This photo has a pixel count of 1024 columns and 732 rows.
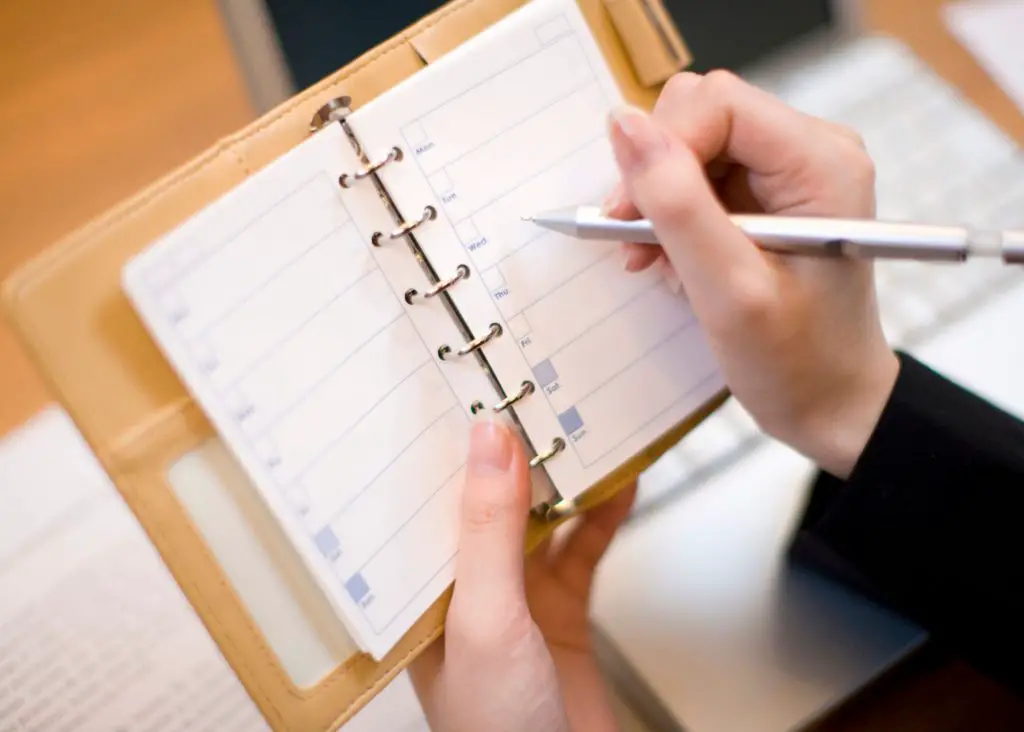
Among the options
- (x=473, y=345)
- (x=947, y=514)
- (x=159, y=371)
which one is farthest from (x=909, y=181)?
(x=159, y=371)

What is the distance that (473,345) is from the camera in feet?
1.23

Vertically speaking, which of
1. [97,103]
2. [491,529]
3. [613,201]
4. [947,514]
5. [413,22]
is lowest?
[947,514]

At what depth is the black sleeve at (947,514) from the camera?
1.28ft

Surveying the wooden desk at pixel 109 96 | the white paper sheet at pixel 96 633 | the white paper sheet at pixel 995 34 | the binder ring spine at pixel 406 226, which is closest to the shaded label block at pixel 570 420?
the binder ring spine at pixel 406 226

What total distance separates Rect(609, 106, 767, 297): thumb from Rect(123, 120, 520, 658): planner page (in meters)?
0.11

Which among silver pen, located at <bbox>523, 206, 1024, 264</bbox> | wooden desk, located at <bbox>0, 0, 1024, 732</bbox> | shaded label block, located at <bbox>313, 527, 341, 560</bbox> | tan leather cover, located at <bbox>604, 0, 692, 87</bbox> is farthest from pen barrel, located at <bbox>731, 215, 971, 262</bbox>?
wooden desk, located at <bbox>0, 0, 1024, 732</bbox>

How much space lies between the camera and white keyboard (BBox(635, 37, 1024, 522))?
0.54m

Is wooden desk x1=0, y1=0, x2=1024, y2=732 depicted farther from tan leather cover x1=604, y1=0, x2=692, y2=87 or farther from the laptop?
tan leather cover x1=604, y1=0, x2=692, y2=87

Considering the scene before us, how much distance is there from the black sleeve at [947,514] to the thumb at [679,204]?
125mm

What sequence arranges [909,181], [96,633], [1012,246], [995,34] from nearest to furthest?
[1012,246], [96,633], [909,181], [995,34]

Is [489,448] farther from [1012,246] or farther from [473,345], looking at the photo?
[1012,246]

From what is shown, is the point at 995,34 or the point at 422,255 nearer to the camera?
the point at 422,255

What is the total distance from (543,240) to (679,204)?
0.08 metres

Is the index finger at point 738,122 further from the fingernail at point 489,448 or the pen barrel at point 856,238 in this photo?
the fingernail at point 489,448
